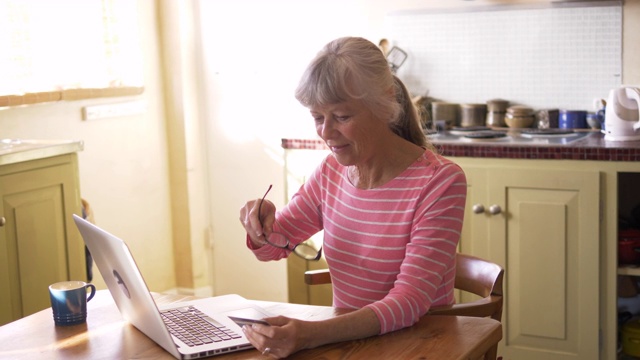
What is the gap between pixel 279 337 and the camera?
152 cm

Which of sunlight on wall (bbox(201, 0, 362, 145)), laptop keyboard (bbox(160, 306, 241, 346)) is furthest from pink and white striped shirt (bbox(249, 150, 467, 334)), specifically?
sunlight on wall (bbox(201, 0, 362, 145))

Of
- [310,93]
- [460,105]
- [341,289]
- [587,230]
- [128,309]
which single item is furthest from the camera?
[460,105]

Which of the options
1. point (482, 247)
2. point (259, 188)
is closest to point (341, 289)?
point (482, 247)

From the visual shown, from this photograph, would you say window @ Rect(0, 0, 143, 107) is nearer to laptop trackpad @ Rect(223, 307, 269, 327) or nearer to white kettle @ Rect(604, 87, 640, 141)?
laptop trackpad @ Rect(223, 307, 269, 327)

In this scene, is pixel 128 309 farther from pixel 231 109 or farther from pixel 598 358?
pixel 231 109

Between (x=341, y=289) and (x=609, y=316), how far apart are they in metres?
1.56

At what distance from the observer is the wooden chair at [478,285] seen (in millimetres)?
1875

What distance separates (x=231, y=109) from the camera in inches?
177

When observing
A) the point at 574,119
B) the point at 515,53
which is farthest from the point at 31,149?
the point at 574,119

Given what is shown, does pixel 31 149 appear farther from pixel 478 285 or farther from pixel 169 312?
pixel 478 285

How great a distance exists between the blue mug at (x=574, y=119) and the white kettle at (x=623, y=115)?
31 centimetres

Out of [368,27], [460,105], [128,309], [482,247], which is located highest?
[368,27]

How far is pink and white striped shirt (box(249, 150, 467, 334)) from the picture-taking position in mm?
1733

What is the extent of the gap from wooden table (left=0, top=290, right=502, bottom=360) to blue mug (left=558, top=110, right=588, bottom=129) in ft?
7.23
